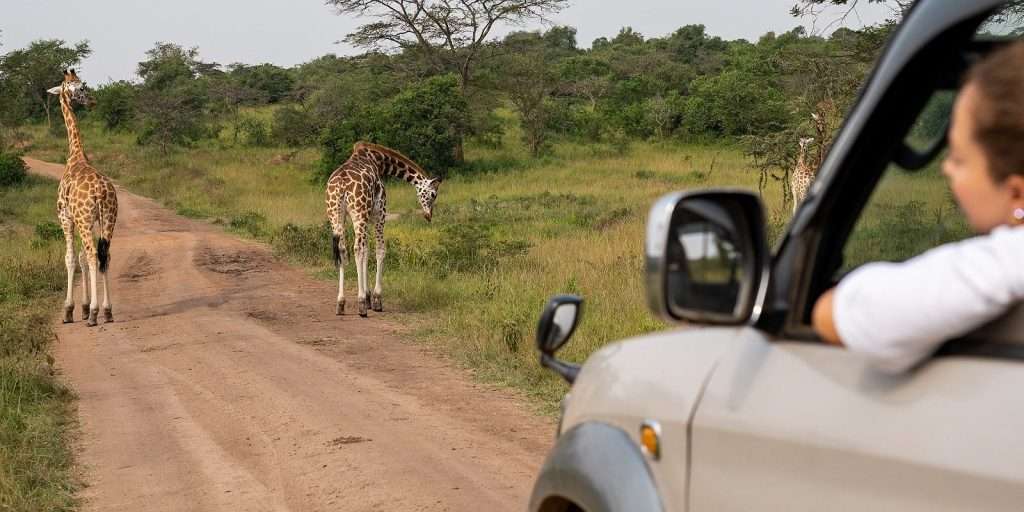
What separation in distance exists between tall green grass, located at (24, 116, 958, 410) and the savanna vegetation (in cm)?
3

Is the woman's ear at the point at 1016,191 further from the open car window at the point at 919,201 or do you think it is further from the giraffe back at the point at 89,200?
the giraffe back at the point at 89,200

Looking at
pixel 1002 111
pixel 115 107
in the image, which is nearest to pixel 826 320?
pixel 1002 111

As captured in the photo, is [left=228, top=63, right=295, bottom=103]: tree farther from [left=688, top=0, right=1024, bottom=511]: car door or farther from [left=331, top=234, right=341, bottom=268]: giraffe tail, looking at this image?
[left=688, top=0, right=1024, bottom=511]: car door

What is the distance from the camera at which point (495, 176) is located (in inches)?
1115

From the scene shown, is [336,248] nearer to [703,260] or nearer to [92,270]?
[92,270]

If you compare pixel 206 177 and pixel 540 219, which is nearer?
pixel 540 219

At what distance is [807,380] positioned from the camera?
171 cm

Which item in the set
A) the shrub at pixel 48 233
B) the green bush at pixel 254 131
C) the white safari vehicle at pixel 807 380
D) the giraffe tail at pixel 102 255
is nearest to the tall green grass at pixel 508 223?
the white safari vehicle at pixel 807 380

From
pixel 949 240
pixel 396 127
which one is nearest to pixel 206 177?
pixel 396 127

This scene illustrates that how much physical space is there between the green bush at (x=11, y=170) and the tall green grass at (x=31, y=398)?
15025 mm

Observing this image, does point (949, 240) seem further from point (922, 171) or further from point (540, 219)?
point (540, 219)

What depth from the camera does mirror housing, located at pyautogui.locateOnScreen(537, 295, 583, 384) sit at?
2.73m

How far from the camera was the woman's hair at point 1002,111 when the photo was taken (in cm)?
144

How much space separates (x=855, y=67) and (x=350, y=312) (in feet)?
20.1
